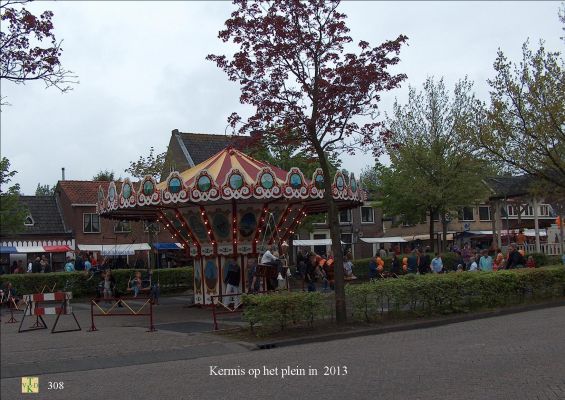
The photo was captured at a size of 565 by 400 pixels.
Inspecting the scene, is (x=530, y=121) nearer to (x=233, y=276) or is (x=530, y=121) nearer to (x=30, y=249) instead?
(x=233, y=276)

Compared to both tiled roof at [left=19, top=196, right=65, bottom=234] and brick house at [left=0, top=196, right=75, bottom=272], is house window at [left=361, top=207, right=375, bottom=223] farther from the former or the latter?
tiled roof at [left=19, top=196, right=65, bottom=234]

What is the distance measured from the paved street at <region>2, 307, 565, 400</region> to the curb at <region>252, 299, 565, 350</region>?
0.41m

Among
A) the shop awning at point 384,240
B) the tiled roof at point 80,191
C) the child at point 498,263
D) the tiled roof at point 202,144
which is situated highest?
the tiled roof at point 202,144

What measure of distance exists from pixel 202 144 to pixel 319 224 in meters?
11.2

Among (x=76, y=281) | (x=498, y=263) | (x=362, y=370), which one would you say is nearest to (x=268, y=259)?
(x=498, y=263)

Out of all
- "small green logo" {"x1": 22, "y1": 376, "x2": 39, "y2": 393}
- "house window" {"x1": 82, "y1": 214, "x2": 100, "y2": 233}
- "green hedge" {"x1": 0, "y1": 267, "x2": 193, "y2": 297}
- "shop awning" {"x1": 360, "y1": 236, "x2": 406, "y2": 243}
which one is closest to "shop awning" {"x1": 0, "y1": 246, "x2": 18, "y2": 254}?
"house window" {"x1": 82, "y1": 214, "x2": 100, "y2": 233}

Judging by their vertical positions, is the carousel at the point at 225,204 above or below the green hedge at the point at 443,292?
above

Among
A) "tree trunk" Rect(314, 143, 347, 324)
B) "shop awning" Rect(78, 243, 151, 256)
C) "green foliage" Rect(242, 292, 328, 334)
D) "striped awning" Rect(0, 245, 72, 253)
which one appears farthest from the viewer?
"shop awning" Rect(78, 243, 151, 256)

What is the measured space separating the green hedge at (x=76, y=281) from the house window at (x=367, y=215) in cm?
2848

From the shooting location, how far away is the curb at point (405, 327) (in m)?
12.9

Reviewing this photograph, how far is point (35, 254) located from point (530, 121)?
1375 inches

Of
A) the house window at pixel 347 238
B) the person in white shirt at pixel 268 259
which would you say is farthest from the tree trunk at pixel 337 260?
the house window at pixel 347 238

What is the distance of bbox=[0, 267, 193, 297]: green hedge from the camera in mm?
25156

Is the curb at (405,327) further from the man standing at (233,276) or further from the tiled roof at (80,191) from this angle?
the tiled roof at (80,191)
